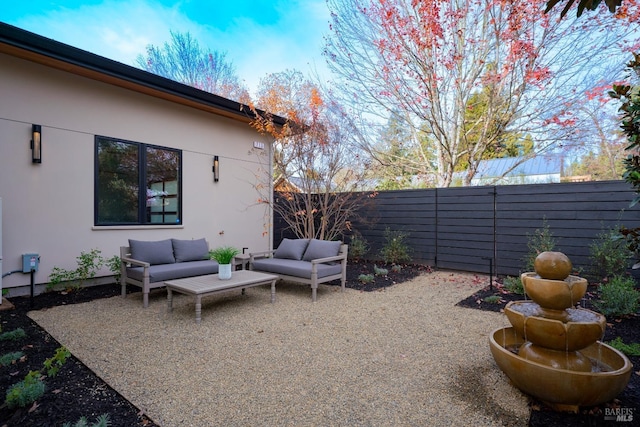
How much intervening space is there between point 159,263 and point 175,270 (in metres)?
0.50

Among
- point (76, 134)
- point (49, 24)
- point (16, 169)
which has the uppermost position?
point (49, 24)

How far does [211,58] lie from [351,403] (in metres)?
14.9

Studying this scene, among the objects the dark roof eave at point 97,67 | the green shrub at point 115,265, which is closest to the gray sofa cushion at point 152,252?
the green shrub at point 115,265

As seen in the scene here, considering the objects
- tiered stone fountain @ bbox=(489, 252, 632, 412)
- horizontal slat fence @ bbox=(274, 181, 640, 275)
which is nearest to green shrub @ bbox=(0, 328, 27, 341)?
tiered stone fountain @ bbox=(489, 252, 632, 412)

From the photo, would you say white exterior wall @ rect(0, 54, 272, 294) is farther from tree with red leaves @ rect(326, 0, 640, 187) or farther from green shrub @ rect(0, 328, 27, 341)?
tree with red leaves @ rect(326, 0, 640, 187)

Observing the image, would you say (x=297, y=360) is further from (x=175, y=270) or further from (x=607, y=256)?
(x=607, y=256)

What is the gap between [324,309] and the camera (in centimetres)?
439

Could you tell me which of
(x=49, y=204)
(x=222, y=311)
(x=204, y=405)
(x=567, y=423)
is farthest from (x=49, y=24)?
(x=567, y=423)

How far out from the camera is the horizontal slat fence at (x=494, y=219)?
5.45 m

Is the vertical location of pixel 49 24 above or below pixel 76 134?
above

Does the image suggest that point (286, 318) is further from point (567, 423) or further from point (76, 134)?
point (76, 134)

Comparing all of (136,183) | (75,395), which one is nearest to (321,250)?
(136,183)

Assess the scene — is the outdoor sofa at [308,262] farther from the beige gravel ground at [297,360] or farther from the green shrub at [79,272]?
the green shrub at [79,272]

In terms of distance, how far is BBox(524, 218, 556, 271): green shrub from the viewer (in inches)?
222
